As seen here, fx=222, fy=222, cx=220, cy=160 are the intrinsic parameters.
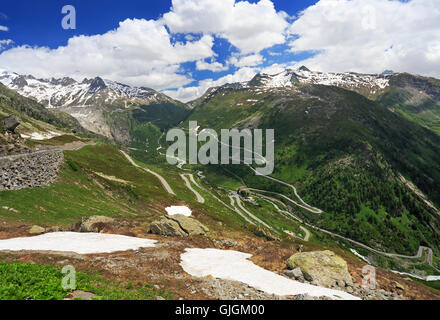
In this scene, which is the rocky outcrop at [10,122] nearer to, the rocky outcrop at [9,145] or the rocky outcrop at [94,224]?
the rocky outcrop at [9,145]

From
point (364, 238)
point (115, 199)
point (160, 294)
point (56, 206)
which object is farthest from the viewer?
point (364, 238)

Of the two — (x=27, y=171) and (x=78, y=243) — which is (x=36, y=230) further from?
(x=27, y=171)

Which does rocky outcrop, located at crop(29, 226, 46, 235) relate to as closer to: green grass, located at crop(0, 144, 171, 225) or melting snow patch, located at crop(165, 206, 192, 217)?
green grass, located at crop(0, 144, 171, 225)

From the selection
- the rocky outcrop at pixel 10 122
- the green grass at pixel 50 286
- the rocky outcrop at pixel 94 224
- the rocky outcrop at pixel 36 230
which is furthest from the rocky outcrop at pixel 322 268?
the rocky outcrop at pixel 10 122

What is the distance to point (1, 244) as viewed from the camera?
24.1 m

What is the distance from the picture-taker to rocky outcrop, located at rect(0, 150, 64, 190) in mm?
42531

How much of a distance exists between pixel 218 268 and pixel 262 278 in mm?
4833

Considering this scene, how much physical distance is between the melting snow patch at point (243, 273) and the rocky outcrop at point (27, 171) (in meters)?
38.4

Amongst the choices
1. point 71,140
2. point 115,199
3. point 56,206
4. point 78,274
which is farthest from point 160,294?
point 71,140

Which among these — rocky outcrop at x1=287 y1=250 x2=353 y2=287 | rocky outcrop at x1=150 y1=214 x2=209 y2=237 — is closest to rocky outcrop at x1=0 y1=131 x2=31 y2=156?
rocky outcrop at x1=150 y1=214 x2=209 y2=237

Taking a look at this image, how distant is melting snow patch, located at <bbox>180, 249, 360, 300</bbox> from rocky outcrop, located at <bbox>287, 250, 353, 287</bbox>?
168 cm

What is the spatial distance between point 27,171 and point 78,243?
32222 mm
